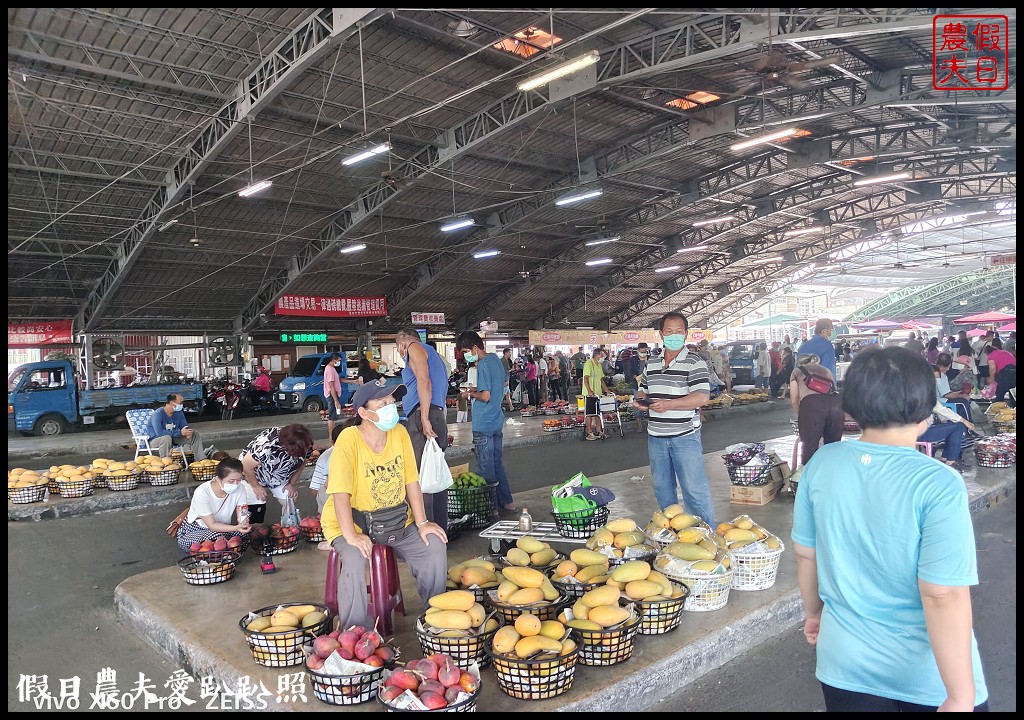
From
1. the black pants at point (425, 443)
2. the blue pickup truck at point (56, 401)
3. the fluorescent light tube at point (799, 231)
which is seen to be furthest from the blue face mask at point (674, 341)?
the fluorescent light tube at point (799, 231)

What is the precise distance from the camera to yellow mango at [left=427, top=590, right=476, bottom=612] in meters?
3.67

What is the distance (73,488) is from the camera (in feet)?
28.6

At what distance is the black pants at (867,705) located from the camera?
188cm

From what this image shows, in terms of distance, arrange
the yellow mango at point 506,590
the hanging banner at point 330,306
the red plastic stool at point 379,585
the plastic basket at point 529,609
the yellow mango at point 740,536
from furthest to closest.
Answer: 1. the hanging banner at point 330,306
2. the yellow mango at point 740,536
3. the red plastic stool at point 379,585
4. the yellow mango at point 506,590
5. the plastic basket at point 529,609

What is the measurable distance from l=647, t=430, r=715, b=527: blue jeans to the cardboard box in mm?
1734

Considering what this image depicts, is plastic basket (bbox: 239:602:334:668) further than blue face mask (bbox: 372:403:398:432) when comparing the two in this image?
No

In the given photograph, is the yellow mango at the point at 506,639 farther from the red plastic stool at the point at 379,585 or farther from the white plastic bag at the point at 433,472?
the white plastic bag at the point at 433,472

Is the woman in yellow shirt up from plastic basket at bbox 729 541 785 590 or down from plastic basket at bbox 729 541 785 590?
up

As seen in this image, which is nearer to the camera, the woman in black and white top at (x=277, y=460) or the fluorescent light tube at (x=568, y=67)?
the woman in black and white top at (x=277, y=460)

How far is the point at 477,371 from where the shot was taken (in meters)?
6.85

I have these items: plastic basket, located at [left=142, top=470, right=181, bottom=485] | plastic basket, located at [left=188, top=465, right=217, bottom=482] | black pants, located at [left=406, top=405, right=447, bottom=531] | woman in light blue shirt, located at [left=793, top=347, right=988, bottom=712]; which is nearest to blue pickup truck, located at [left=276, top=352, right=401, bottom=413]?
plastic basket, located at [left=142, top=470, right=181, bottom=485]

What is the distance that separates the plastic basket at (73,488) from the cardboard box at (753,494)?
780 centimetres

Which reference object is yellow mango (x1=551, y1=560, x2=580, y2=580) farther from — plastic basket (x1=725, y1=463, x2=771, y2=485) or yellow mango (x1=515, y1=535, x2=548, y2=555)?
plastic basket (x1=725, y1=463, x2=771, y2=485)

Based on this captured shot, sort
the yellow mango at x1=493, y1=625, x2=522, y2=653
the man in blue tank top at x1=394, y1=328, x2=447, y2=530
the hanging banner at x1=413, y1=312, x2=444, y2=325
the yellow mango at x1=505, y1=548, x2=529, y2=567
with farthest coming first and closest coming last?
1. the hanging banner at x1=413, y1=312, x2=444, y2=325
2. the man in blue tank top at x1=394, y1=328, x2=447, y2=530
3. the yellow mango at x1=505, y1=548, x2=529, y2=567
4. the yellow mango at x1=493, y1=625, x2=522, y2=653
